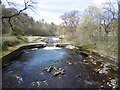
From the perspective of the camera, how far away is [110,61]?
40.8 ft

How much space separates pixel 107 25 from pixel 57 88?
13.7 m

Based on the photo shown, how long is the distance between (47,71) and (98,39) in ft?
27.5

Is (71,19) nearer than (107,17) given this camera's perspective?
No

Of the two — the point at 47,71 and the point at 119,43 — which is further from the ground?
the point at 119,43

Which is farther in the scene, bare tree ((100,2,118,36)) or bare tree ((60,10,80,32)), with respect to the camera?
bare tree ((60,10,80,32))

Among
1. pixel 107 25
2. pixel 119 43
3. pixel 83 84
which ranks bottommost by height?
pixel 83 84

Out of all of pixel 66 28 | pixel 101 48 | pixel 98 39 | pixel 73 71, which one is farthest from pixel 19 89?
pixel 66 28

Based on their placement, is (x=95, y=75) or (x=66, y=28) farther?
(x=66, y=28)

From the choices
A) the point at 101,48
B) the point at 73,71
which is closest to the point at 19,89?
the point at 73,71

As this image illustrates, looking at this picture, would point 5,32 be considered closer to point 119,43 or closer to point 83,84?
point 119,43

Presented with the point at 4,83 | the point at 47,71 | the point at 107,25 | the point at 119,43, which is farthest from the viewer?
the point at 107,25

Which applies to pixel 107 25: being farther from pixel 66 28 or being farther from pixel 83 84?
pixel 66 28

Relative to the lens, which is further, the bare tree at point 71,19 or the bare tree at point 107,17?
the bare tree at point 71,19

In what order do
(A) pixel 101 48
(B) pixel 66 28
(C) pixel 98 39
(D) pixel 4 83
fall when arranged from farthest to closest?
1. (B) pixel 66 28
2. (C) pixel 98 39
3. (A) pixel 101 48
4. (D) pixel 4 83
